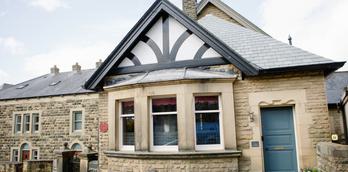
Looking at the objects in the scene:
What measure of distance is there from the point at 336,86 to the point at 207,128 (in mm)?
14295

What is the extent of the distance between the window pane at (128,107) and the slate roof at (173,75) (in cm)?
74

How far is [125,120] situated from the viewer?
30.2 ft

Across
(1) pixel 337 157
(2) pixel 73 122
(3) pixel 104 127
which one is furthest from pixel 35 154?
(1) pixel 337 157

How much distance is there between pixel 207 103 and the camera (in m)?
8.27

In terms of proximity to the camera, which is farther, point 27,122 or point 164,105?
point 27,122

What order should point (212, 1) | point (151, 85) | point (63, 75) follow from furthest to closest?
1. point (63, 75)
2. point (212, 1)
3. point (151, 85)

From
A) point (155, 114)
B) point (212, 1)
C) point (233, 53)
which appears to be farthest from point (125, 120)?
point (212, 1)

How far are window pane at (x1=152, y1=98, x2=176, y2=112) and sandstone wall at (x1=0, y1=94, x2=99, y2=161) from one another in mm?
11344

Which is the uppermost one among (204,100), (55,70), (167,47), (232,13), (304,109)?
(232,13)

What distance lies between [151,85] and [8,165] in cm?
858

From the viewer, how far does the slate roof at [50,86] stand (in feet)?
66.5

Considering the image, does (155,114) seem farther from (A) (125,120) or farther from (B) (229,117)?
(B) (229,117)

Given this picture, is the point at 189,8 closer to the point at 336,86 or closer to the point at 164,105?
the point at 164,105

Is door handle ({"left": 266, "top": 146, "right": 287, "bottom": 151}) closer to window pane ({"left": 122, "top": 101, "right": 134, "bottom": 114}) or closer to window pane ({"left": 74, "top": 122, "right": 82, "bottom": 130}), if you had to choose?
window pane ({"left": 122, "top": 101, "right": 134, "bottom": 114})
